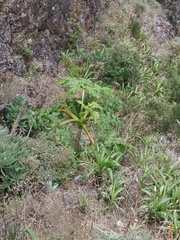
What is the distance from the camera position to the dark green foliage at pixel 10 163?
3.47 m

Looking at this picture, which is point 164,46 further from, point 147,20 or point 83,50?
point 83,50

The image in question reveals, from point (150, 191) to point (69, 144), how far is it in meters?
1.24

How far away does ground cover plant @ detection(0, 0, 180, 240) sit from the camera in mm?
3443

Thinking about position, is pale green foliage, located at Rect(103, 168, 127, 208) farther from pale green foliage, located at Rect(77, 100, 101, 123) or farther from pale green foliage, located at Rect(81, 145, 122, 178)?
pale green foliage, located at Rect(77, 100, 101, 123)

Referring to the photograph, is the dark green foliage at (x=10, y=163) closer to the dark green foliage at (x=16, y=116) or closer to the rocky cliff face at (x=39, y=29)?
the dark green foliage at (x=16, y=116)

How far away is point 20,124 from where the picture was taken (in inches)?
174

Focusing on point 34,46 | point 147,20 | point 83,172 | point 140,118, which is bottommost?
point 83,172

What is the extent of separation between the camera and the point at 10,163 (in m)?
3.47

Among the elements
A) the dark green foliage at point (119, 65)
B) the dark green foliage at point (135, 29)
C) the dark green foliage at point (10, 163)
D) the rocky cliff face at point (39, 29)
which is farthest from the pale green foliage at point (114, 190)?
the dark green foliage at point (135, 29)

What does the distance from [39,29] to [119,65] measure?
165cm

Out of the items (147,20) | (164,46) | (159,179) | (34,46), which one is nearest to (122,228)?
(159,179)

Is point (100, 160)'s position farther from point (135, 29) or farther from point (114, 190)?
point (135, 29)

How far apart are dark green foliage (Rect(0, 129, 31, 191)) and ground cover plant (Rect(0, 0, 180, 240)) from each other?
0.03 ft

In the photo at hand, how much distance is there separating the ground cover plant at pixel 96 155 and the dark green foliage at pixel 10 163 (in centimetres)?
1
